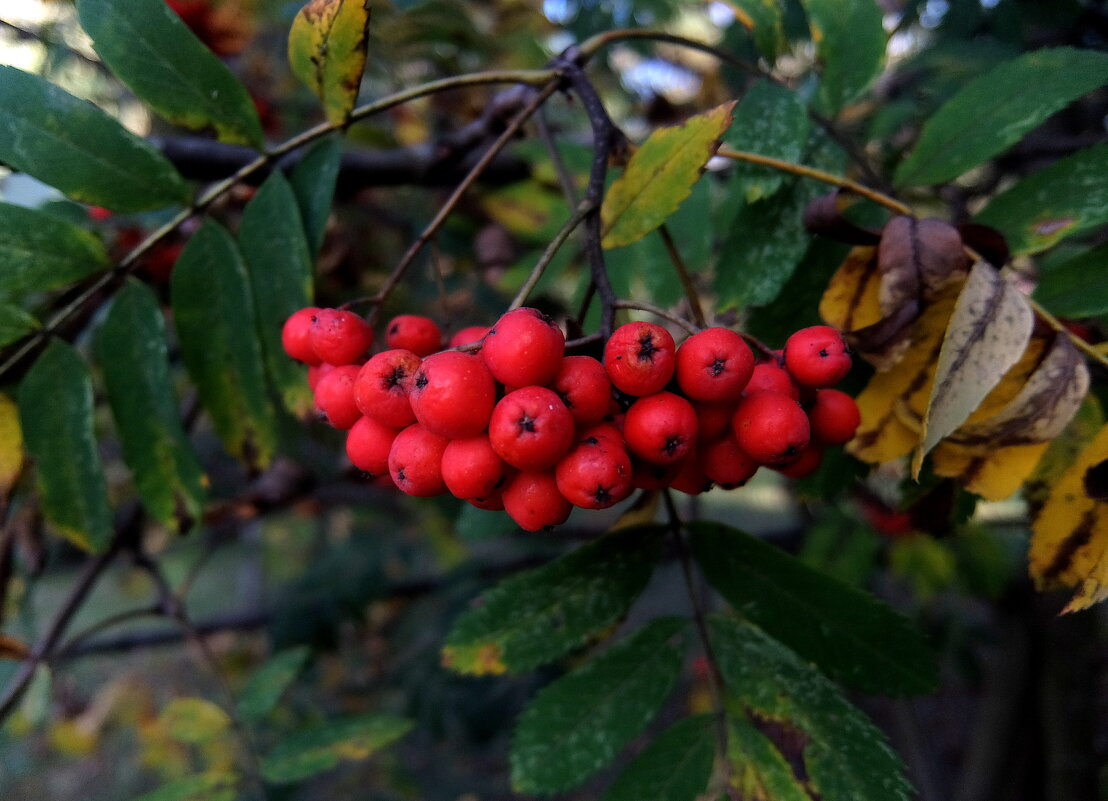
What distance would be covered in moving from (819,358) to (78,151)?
3.55 ft

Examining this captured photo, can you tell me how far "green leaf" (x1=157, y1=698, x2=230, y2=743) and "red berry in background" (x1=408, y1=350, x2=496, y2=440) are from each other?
1.43 metres

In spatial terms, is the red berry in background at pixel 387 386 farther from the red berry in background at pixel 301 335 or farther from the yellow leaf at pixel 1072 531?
the yellow leaf at pixel 1072 531

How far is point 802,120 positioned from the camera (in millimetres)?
1068

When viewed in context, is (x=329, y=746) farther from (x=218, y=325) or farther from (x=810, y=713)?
(x=810, y=713)

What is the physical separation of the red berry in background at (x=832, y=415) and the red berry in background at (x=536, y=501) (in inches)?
12.8

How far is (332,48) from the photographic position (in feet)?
3.27

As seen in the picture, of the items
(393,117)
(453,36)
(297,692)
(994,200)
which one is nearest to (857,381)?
(994,200)

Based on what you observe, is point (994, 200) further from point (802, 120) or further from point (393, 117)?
point (393, 117)

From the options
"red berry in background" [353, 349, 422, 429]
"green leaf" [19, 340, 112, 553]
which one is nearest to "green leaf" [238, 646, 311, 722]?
"green leaf" [19, 340, 112, 553]

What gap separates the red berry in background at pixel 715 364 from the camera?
2.38ft

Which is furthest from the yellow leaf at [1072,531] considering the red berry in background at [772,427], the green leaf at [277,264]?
the green leaf at [277,264]

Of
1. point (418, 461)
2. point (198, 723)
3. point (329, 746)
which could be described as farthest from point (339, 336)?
point (198, 723)

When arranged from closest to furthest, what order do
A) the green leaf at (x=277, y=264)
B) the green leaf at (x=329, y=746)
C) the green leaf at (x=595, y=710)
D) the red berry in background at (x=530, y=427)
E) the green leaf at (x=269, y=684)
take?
the red berry in background at (x=530, y=427) → the green leaf at (x=595, y=710) → the green leaf at (x=277, y=264) → the green leaf at (x=329, y=746) → the green leaf at (x=269, y=684)

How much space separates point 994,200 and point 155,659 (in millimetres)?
5364
